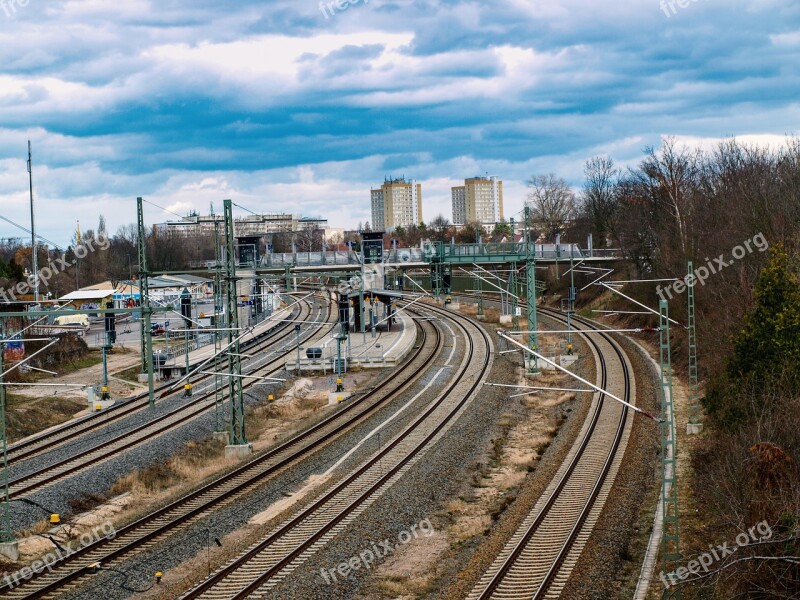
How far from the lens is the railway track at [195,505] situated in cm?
1561

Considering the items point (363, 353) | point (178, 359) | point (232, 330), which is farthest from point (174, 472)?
point (178, 359)

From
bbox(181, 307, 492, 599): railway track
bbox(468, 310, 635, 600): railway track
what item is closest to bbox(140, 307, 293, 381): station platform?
bbox(181, 307, 492, 599): railway track

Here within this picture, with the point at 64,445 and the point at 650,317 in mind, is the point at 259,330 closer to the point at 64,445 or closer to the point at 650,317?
the point at 650,317

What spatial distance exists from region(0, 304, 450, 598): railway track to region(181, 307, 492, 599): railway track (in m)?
2.12

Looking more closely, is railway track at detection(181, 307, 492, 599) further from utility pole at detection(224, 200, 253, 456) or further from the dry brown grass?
the dry brown grass

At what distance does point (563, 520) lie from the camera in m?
17.7

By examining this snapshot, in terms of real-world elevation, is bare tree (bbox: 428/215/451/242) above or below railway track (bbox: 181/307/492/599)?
above

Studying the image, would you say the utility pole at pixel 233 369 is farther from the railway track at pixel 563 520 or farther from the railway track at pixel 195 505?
the railway track at pixel 563 520

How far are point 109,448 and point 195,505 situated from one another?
7489mm

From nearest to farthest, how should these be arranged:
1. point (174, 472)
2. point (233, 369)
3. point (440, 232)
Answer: point (174, 472), point (233, 369), point (440, 232)

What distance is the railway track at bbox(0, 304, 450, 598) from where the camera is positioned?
51.2 feet

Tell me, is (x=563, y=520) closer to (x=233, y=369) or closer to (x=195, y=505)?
(x=195, y=505)

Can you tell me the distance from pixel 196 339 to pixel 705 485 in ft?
120

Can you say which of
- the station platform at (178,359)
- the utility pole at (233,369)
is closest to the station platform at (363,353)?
the station platform at (178,359)
